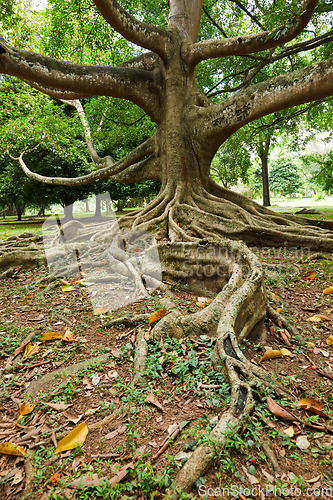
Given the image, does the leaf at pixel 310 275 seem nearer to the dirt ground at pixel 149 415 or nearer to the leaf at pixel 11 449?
the dirt ground at pixel 149 415

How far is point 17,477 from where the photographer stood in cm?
158

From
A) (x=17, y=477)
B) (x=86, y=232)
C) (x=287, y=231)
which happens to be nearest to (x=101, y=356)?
(x=17, y=477)

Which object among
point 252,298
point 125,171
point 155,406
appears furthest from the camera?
point 125,171

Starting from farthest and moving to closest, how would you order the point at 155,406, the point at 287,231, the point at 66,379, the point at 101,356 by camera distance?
the point at 287,231
the point at 101,356
the point at 66,379
the point at 155,406

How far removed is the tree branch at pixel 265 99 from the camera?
4.32 metres

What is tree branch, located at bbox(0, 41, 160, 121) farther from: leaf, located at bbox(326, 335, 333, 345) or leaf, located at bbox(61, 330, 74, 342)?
leaf, located at bbox(326, 335, 333, 345)

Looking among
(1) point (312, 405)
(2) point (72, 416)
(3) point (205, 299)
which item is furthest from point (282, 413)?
(3) point (205, 299)

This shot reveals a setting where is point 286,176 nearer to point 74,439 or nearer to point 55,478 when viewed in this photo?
point 74,439

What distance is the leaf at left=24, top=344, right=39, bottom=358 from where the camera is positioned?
270cm

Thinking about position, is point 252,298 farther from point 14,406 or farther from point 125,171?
point 125,171

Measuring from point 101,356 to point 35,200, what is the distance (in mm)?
15364

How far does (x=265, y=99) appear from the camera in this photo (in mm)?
4973

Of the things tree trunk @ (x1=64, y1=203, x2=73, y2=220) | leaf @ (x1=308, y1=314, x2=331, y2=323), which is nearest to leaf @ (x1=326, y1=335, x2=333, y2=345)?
leaf @ (x1=308, y1=314, x2=331, y2=323)

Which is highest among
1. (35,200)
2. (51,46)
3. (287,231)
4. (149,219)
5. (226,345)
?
(51,46)
